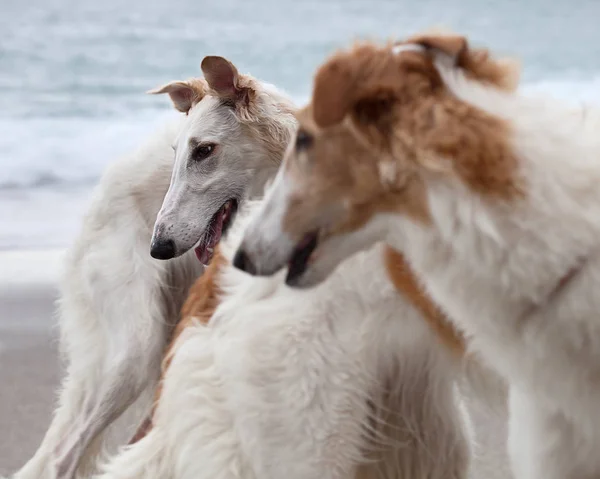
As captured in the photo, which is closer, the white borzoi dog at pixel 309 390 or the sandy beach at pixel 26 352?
the white borzoi dog at pixel 309 390

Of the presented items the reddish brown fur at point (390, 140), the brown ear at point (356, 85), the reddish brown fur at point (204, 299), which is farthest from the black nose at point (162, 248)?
the brown ear at point (356, 85)

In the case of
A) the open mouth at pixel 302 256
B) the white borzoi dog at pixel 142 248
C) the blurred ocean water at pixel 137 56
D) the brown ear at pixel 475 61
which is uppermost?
the brown ear at pixel 475 61

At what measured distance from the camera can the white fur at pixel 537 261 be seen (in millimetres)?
1827

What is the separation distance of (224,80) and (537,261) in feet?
5.64

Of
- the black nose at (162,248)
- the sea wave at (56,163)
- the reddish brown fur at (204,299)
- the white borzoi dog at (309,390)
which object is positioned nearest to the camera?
the white borzoi dog at (309,390)

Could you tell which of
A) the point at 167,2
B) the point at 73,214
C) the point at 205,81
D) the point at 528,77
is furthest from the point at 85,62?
the point at 205,81

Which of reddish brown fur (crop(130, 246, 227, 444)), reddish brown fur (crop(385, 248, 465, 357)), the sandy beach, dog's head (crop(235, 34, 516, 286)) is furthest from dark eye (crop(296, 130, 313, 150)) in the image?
the sandy beach

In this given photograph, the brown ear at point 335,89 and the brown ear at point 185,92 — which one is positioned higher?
the brown ear at point 335,89

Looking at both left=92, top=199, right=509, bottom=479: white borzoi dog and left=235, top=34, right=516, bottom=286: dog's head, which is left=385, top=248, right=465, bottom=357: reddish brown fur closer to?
left=92, top=199, right=509, bottom=479: white borzoi dog

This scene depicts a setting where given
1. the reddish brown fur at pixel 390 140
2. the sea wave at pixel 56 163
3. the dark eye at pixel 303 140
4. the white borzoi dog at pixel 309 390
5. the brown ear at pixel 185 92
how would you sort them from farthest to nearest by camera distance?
the sea wave at pixel 56 163, the brown ear at pixel 185 92, the white borzoi dog at pixel 309 390, the dark eye at pixel 303 140, the reddish brown fur at pixel 390 140

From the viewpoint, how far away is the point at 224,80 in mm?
3305

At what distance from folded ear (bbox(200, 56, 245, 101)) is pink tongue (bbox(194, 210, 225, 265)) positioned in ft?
1.32

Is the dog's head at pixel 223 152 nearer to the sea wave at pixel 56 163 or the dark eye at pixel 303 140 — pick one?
the dark eye at pixel 303 140

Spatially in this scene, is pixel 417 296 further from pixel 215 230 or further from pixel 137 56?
pixel 137 56
